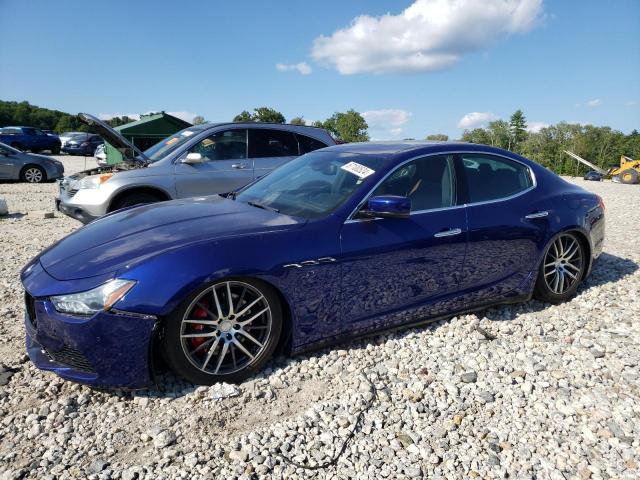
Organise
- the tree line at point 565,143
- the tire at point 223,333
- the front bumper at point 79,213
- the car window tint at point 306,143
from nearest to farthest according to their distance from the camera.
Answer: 1. the tire at point 223,333
2. the front bumper at point 79,213
3. the car window tint at point 306,143
4. the tree line at point 565,143

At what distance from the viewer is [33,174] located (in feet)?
46.3

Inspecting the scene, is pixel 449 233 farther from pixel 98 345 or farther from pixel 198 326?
pixel 98 345

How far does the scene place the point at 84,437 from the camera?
92.2 inches

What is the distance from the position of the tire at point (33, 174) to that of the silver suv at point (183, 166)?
8.93 m

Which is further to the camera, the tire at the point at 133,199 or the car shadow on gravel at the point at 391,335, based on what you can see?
the tire at the point at 133,199

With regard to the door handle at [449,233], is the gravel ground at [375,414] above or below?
below

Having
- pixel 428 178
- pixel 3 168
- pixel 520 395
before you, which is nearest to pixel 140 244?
pixel 428 178

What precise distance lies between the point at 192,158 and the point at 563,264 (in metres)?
4.75

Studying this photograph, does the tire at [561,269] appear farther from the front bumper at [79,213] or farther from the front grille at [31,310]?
the front bumper at [79,213]

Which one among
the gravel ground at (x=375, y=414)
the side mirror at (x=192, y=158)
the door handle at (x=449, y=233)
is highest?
the side mirror at (x=192, y=158)

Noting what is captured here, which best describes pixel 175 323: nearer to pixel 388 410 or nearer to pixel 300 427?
pixel 300 427

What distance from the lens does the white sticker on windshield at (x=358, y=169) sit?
11.0 ft

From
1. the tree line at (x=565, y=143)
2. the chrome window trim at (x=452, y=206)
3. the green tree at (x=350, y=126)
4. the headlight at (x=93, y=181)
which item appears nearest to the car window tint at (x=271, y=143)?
the headlight at (x=93, y=181)

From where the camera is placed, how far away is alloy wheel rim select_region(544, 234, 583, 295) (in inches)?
163
